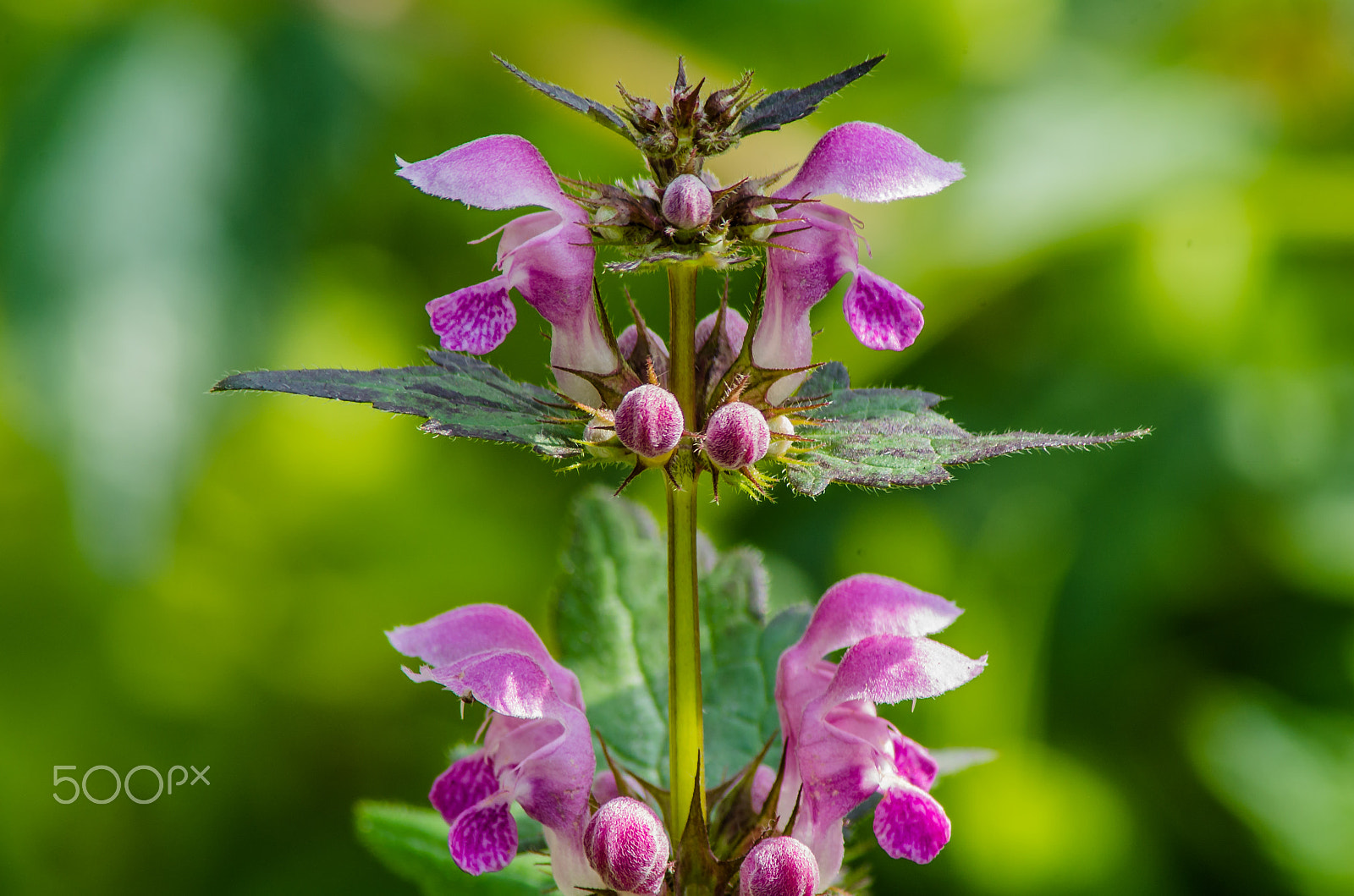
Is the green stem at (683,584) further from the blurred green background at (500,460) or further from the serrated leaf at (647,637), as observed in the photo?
the blurred green background at (500,460)

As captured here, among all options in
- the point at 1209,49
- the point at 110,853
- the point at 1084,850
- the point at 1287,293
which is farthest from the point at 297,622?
the point at 1209,49

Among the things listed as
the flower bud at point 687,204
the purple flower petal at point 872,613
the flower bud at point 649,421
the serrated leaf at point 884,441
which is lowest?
the purple flower petal at point 872,613

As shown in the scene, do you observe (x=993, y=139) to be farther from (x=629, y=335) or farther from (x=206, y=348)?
(x=629, y=335)

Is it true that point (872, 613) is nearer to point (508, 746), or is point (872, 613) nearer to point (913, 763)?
point (913, 763)

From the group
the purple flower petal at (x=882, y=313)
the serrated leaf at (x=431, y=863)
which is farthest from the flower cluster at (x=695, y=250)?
the serrated leaf at (x=431, y=863)

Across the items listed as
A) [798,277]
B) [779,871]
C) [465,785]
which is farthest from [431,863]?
[798,277]

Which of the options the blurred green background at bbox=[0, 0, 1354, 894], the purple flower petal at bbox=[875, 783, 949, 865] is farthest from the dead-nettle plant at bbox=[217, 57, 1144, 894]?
the blurred green background at bbox=[0, 0, 1354, 894]

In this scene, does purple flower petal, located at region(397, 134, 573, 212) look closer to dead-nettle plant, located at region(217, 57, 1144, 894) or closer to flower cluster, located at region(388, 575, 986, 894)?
dead-nettle plant, located at region(217, 57, 1144, 894)
